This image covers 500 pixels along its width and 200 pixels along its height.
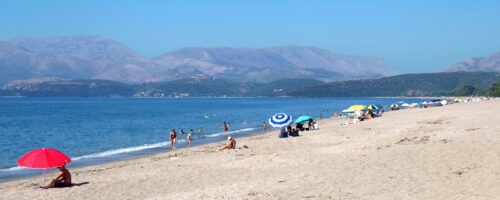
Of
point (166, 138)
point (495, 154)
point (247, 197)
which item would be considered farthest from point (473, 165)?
point (166, 138)

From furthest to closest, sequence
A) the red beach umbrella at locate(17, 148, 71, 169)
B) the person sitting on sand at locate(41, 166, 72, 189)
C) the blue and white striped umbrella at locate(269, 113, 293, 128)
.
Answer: the blue and white striped umbrella at locate(269, 113, 293, 128)
the person sitting on sand at locate(41, 166, 72, 189)
the red beach umbrella at locate(17, 148, 71, 169)

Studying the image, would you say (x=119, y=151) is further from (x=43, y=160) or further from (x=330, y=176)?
(x=330, y=176)

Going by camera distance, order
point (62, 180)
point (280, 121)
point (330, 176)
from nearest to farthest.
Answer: point (330, 176), point (62, 180), point (280, 121)

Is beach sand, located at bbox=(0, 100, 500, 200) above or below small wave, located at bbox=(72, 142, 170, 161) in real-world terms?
above

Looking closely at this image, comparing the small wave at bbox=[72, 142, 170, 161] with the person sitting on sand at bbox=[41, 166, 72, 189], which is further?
the small wave at bbox=[72, 142, 170, 161]

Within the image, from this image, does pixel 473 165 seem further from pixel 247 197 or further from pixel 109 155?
pixel 109 155

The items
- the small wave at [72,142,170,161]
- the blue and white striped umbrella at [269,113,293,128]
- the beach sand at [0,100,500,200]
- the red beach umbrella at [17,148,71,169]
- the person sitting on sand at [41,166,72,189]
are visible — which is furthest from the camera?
the small wave at [72,142,170,161]

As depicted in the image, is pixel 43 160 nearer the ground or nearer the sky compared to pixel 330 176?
nearer the sky

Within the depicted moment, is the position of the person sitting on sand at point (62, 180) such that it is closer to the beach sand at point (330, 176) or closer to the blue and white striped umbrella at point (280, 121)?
the beach sand at point (330, 176)

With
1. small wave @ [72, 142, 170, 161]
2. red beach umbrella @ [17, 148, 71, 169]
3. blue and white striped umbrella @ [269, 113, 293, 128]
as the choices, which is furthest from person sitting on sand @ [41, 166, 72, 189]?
blue and white striped umbrella @ [269, 113, 293, 128]

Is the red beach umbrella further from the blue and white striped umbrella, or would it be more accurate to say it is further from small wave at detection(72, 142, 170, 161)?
the blue and white striped umbrella

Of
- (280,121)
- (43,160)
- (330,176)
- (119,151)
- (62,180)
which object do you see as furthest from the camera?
(119,151)

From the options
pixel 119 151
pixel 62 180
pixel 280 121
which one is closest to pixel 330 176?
pixel 62 180

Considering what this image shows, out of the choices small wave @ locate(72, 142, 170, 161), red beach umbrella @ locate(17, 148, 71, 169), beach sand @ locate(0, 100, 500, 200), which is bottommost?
small wave @ locate(72, 142, 170, 161)
